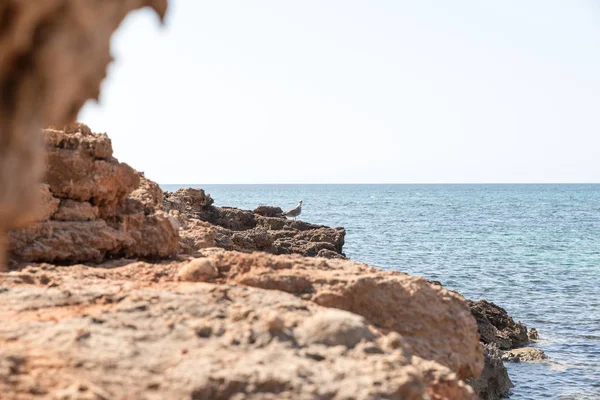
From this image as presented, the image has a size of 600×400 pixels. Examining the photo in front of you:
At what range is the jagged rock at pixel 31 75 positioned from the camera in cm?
318

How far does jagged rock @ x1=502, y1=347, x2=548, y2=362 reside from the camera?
18.6 metres

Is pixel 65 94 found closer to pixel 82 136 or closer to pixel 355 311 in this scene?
pixel 355 311

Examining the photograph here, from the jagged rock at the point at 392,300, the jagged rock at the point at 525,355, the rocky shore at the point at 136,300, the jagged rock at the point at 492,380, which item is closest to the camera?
the rocky shore at the point at 136,300

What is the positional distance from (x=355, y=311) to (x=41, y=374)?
7.61 feet

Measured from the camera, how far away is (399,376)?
4.17 metres

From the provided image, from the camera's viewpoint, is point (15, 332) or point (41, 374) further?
point (15, 332)

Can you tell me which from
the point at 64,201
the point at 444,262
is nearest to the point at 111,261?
the point at 64,201

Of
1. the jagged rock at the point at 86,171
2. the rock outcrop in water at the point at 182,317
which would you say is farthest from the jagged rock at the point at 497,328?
the jagged rock at the point at 86,171

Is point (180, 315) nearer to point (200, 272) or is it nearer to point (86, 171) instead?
point (200, 272)

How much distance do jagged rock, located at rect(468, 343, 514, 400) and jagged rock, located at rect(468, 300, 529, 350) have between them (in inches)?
125

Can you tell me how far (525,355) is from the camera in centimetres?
1877

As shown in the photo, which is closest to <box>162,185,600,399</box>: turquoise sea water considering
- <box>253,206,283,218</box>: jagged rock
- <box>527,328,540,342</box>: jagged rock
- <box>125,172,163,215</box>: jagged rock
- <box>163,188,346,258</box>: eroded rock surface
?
<box>527,328,540,342</box>: jagged rock

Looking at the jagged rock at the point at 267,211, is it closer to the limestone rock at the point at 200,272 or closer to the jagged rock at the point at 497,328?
the jagged rock at the point at 497,328

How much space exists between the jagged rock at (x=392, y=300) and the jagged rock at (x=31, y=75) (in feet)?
8.08
